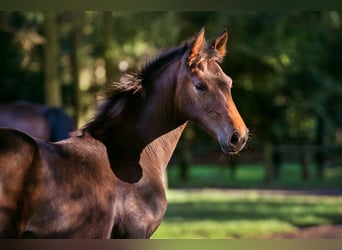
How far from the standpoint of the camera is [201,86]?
2.94 meters

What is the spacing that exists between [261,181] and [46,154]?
29.5ft

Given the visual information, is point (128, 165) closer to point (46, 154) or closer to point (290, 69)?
point (46, 154)

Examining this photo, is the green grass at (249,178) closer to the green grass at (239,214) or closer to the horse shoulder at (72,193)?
the green grass at (239,214)

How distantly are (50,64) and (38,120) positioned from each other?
190cm

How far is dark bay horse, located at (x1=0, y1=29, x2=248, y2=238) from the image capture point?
255cm

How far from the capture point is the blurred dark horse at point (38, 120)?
635 centimetres

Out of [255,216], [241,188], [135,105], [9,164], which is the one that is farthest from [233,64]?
[9,164]

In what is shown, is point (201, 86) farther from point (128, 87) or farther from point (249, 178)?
point (249, 178)

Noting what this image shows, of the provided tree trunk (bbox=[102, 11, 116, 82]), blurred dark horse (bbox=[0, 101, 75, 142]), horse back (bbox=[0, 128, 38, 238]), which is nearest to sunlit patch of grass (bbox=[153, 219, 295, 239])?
blurred dark horse (bbox=[0, 101, 75, 142])

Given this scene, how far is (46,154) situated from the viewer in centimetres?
264

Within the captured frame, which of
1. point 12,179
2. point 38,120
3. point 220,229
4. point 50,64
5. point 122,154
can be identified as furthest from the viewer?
point 50,64

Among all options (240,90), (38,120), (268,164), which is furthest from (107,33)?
(268,164)

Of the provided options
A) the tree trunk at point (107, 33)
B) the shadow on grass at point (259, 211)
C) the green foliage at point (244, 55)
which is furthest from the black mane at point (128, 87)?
the tree trunk at point (107, 33)

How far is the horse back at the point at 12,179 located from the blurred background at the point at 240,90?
3334 mm
